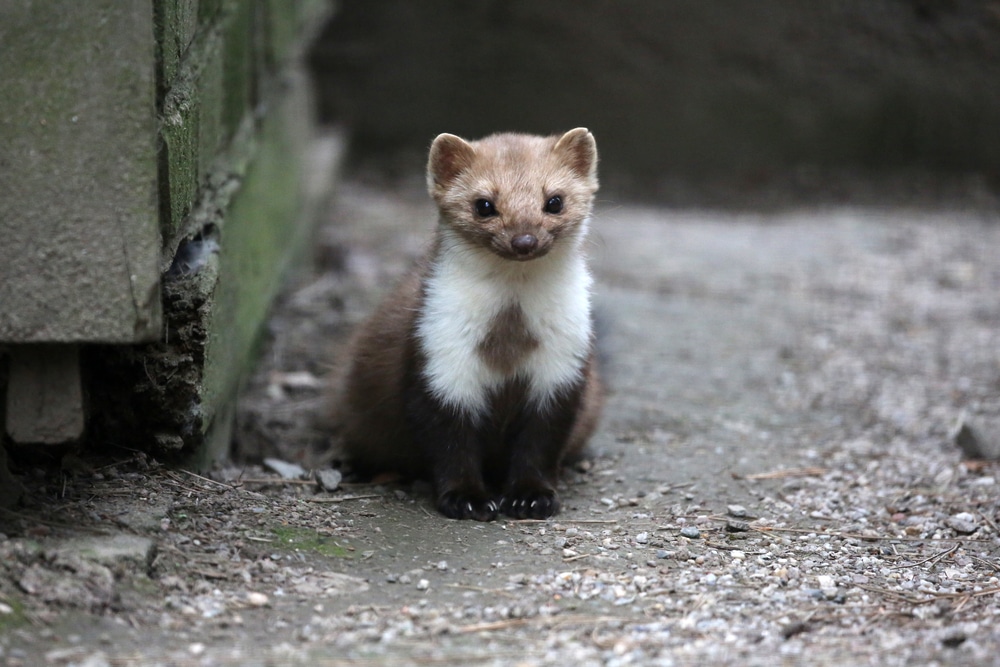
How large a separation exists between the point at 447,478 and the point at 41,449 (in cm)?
151

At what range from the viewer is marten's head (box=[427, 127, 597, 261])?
4.17 metres

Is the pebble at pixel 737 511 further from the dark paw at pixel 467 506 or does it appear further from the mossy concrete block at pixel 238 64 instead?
the mossy concrete block at pixel 238 64

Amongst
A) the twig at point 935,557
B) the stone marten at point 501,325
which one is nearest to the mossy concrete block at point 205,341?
the stone marten at point 501,325

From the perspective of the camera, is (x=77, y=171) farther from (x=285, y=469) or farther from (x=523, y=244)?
(x=285, y=469)

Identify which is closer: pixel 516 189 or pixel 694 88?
pixel 516 189

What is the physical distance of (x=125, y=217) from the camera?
119 inches

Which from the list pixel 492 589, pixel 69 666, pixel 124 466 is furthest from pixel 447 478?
pixel 69 666

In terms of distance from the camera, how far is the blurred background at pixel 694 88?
10.7 metres

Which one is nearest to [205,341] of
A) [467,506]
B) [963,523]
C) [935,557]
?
[467,506]

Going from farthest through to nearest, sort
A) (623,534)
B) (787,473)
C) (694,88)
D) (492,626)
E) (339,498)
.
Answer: (694,88), (787,473), (339,498), (623,534), (492,626)

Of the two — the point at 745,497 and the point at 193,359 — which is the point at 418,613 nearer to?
the point at 193,359

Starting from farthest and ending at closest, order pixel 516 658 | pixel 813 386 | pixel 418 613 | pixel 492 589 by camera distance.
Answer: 1. pixel 813 386
2. pixel 492 589
3. pixel 418 613
4. pixel 516 658

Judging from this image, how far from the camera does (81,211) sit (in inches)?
118

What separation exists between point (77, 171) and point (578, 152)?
217cm
